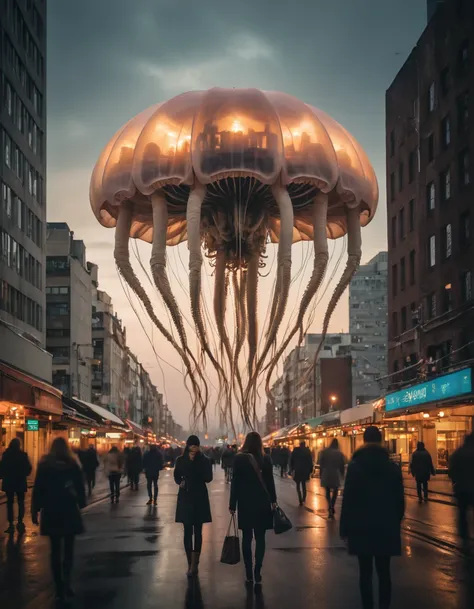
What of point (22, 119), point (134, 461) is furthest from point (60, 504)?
point (22, 119)

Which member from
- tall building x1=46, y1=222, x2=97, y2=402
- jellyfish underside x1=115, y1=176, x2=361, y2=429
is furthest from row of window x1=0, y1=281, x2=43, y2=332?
jellyfish underside x1=115, y1=176, x2=361, y2=429

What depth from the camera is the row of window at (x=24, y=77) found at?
47.8 metres

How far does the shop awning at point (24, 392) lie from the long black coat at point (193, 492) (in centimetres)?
1528

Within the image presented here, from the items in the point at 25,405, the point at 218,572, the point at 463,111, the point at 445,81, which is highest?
the point at 445,81

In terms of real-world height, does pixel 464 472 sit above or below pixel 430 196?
below

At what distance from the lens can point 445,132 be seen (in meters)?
44.4

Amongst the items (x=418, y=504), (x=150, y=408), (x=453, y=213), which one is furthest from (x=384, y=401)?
(x=150, y=408)

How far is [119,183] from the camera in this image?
500 inches

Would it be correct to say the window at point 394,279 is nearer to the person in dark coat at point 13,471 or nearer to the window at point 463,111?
the window at point 463,111

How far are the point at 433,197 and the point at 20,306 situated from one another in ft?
76.8

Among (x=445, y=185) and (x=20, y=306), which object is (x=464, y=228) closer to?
(x=445, y=185)

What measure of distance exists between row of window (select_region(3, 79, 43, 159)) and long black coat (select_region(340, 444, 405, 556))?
42723 mm

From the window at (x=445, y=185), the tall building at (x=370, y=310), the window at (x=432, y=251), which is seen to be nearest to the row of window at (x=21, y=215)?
the window at (x=432, y=251)

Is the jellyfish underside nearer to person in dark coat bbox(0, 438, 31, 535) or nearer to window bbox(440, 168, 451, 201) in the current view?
person in dark coat bbox(0, 438, 31, 535)
